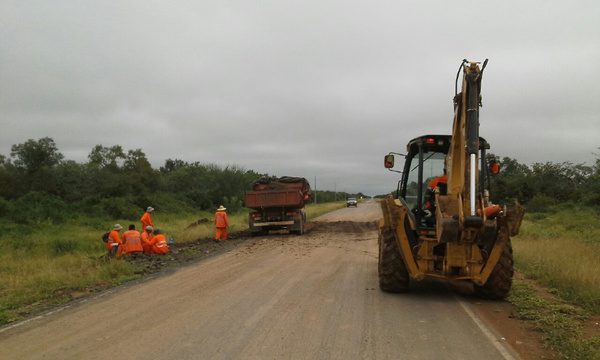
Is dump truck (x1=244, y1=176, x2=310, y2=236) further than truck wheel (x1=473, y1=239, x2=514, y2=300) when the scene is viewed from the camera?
Yes

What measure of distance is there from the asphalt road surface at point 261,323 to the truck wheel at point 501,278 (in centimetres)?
51

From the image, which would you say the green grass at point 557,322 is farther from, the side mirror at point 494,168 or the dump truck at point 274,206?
the dump truck at point 274,206

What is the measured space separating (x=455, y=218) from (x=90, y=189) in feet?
111

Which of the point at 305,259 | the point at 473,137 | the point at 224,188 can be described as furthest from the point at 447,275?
the point at 224,188

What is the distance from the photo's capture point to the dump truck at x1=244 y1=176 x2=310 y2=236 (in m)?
20.9

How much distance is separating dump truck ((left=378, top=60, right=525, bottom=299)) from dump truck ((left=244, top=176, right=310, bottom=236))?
12424mm

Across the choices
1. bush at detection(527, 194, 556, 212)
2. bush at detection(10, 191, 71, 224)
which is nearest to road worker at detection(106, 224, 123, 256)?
bush at detection(10, 191, 71, 224)

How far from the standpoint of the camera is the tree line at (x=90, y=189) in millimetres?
28016

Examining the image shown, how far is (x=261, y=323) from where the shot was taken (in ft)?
19.7

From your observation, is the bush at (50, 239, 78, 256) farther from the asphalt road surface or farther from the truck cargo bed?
the asphalt road surface

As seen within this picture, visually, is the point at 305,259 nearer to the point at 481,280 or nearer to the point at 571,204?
the point at 481,280

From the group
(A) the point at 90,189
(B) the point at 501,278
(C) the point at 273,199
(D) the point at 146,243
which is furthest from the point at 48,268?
(A) the point at 90,189

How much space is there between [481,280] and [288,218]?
14601mm

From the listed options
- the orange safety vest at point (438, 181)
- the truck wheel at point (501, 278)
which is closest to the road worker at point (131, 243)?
the orange safety vest at point (438, 181)
